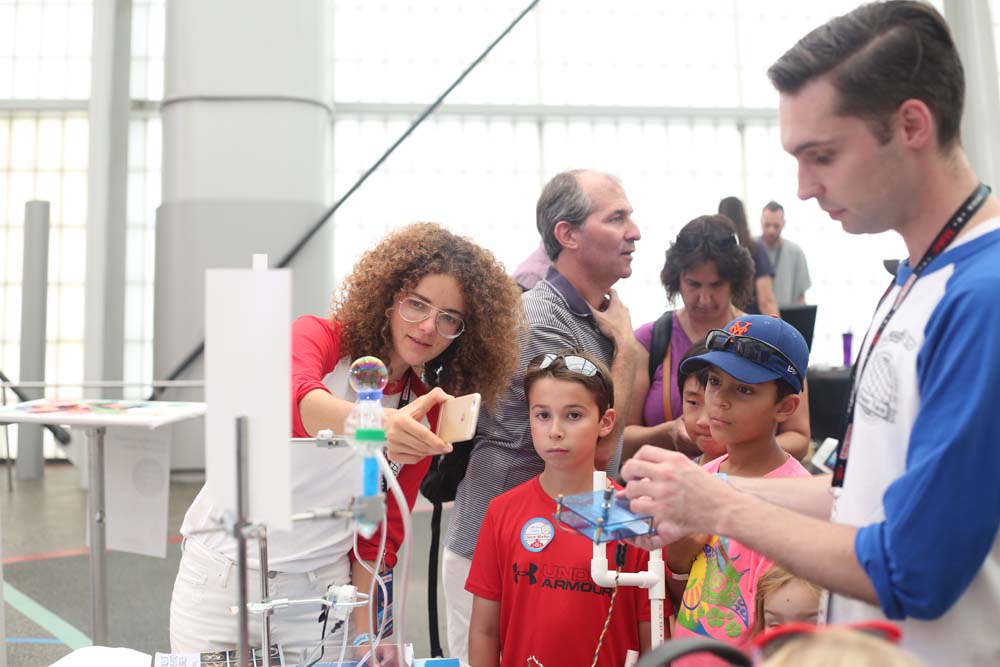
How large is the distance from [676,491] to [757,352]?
36.2 inches

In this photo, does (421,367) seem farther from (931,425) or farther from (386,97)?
(386,97)

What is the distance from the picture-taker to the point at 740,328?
209 cm

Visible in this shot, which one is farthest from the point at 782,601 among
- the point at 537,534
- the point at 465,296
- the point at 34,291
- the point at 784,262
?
the point at 34,291

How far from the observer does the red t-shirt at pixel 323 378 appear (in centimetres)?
175

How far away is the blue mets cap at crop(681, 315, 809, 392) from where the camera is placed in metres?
2.04

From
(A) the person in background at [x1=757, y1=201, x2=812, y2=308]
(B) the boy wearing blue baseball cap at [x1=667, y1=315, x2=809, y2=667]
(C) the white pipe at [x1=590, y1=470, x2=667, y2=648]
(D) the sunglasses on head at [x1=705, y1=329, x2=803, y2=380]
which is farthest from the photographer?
(A) the person in background at [x1=757, y1=201, x2=812, y2=308]

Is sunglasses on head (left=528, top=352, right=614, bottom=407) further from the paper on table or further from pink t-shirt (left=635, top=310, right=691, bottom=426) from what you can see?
the paper on table

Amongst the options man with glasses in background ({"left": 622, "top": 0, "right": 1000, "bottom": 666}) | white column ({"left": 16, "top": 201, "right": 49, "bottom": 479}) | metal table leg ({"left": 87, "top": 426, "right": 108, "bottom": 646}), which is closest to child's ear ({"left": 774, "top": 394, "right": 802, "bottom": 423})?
man with glasses in background ({"left": 622, "top": 0, "right": 1000, "bottom": 666})

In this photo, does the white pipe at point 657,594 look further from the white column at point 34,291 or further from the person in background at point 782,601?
the white column at point 34,291

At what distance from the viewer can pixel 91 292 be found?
7930 mm

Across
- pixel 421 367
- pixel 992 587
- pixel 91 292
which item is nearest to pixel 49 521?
pixel 91 292

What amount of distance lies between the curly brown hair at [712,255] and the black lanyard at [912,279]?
1.46 metres

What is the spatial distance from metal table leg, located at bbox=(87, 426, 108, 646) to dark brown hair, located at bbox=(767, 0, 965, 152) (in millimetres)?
2257

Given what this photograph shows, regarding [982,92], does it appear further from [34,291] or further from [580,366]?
[34,291]
